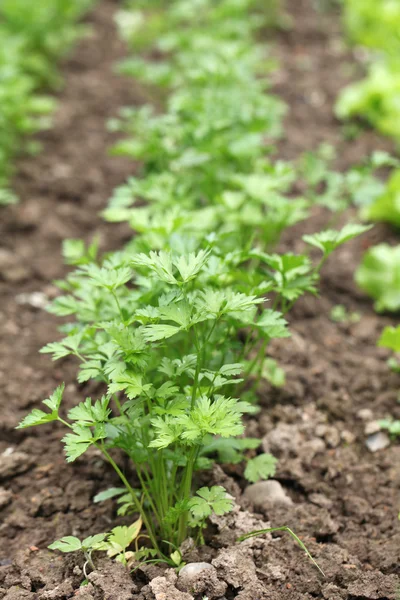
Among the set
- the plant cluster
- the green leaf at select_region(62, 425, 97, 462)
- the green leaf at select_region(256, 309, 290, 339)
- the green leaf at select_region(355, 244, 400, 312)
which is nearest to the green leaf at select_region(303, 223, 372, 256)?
the green leaf at select_region(256, 309, 290, 339)

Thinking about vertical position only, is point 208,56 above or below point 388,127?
above

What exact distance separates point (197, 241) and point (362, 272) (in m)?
1.19

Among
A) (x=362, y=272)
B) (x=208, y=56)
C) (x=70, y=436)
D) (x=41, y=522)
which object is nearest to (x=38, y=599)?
(x=41, y=522)

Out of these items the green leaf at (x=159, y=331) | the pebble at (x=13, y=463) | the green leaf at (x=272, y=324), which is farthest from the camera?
the pebble at (x=13, y=463)

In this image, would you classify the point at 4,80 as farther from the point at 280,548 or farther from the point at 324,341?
the point at 280,548

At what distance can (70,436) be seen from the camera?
1.61 m

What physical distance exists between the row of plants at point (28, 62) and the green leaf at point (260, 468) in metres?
1.75

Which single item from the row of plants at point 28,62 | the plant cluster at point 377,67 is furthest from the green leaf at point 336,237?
the plant cluster at point 377,67

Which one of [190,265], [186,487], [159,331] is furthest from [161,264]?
[186,487]

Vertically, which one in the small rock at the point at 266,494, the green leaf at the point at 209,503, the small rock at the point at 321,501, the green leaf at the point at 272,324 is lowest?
the small rock at the point at 321,501

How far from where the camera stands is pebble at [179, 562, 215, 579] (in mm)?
1695

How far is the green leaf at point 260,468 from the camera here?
1992 millimetres

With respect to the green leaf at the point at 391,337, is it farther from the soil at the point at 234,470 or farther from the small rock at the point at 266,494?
the small rock at the point at 266,494

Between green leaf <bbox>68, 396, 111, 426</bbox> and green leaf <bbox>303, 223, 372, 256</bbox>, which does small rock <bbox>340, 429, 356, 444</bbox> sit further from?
green leaf <bbox>68, 396, 111, 426</bbox>
